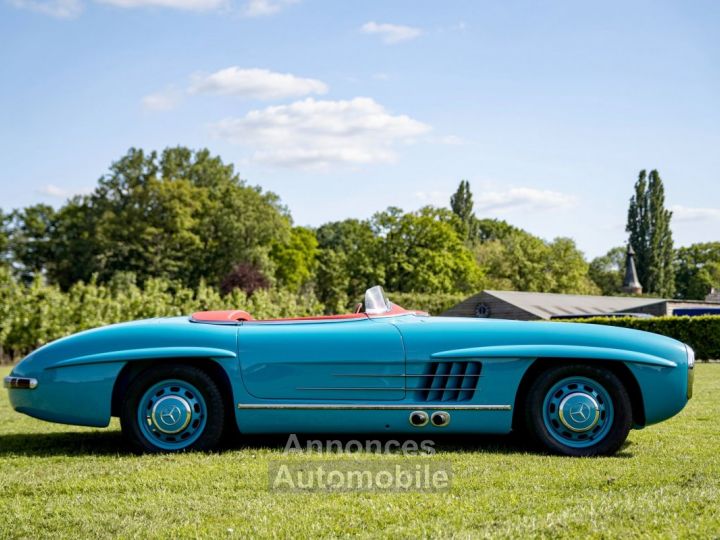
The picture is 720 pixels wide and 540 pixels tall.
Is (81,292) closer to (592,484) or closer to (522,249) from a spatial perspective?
(592,484)

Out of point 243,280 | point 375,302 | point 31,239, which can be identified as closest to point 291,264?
point 243,280

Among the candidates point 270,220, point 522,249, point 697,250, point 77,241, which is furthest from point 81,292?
point 697,250

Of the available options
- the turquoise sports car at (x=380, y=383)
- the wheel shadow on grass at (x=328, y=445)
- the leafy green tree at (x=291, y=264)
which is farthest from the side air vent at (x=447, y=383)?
the leafy green tree at (x=291, y=264)

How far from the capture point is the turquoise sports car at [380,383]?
5.30 metres

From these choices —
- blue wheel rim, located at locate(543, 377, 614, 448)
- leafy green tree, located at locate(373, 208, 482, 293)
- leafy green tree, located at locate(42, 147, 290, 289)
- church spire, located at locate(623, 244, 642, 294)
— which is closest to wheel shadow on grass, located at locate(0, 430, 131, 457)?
blue wheel rim, located at locate(543, 377, 614, 448)

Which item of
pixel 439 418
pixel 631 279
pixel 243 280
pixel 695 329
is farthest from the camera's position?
pixel 631 279

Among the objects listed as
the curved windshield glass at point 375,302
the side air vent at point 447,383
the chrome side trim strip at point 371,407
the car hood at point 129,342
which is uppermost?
the curved windshield glass at point 375,302

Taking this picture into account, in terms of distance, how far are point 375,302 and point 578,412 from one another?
1.80 m

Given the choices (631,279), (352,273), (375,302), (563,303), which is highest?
(352,273)

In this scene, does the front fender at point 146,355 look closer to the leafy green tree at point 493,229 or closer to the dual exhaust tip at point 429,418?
the dual exhaust tip at point 429,418

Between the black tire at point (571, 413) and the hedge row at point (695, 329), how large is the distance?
21.7 m

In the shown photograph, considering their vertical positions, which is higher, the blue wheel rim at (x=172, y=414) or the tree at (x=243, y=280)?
the tree at (x=243, y=280)

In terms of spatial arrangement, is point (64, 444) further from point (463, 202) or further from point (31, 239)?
point (463, 202)

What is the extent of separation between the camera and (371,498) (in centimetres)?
402
